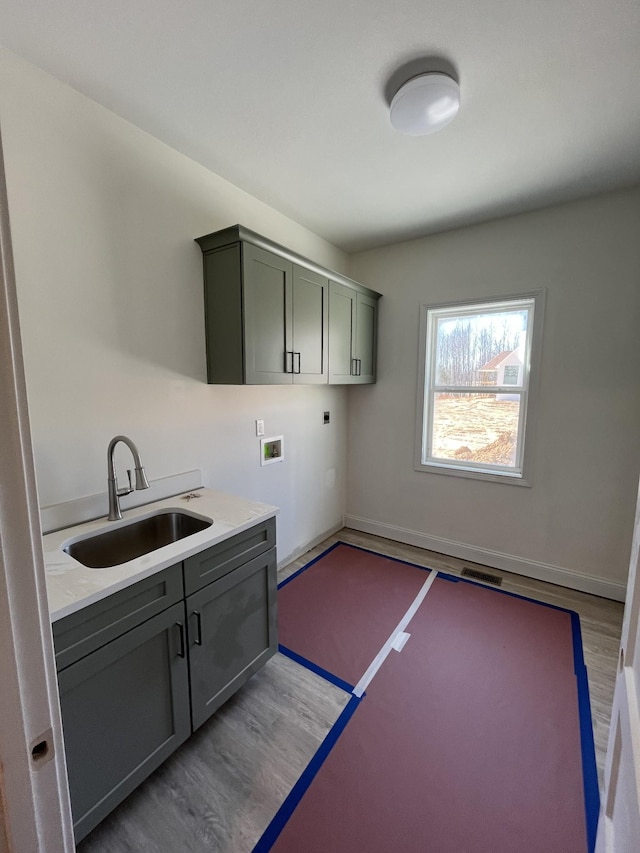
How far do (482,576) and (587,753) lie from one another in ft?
4.29

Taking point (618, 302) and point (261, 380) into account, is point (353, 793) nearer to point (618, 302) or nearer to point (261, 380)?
point (261, 380)

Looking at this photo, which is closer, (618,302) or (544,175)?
(544,175)

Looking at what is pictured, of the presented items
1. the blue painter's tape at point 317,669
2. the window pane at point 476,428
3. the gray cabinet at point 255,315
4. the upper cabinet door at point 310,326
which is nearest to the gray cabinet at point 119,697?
the blue painter's tape at point 317,669

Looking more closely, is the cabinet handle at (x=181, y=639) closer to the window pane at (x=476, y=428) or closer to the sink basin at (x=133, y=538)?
the sink basin at (x=133, y=538)

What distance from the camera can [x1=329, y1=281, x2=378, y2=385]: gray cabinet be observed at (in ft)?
8.68

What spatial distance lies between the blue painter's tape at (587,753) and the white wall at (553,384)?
30.6 inches

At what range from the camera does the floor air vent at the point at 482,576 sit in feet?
8.80

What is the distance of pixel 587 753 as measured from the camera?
1.46 metres

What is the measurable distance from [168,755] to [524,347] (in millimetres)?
3098

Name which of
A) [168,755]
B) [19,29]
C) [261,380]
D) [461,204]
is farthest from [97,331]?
[461,204]

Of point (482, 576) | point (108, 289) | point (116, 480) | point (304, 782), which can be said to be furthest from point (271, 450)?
point (482, 576)

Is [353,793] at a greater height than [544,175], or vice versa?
[544,175]

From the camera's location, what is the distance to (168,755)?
136 centimetres

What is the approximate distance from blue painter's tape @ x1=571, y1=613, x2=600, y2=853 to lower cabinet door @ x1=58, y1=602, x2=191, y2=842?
1.49 m
